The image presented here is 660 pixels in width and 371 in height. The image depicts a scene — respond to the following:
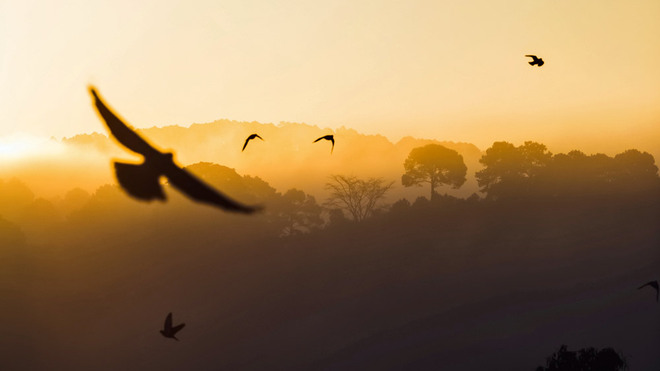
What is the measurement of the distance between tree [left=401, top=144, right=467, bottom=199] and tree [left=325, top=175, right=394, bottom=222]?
3.97 metres

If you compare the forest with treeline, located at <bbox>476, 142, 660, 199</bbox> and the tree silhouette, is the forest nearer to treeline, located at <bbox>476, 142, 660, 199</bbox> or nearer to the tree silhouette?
treeline, located at <bbox>476, 142, 660, 199</bbox>

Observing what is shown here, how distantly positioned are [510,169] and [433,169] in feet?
40.6

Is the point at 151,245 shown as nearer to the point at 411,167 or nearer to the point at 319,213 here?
the point at 319,213

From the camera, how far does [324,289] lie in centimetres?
10812

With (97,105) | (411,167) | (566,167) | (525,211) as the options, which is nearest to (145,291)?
(411,167)

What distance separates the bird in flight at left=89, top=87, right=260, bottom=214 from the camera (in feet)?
27.1

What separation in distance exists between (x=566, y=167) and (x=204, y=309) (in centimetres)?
6867

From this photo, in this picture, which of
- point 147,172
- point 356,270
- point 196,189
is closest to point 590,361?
point 147,172

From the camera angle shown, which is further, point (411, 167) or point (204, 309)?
point (411, 167)

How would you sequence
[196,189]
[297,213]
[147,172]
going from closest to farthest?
[196,189]
[147,172]
[297,213]

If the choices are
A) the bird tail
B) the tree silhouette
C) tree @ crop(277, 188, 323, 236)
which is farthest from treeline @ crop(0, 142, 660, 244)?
the bird tail

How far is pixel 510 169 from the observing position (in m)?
139

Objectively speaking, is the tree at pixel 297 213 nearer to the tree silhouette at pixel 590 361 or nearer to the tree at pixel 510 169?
the tree at pixel 510 169

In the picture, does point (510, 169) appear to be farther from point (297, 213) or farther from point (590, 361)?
point (590, 361)
